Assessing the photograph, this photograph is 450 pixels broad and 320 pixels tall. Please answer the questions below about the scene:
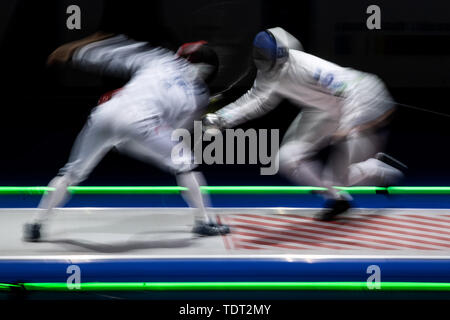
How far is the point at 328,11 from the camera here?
5047 millimetres

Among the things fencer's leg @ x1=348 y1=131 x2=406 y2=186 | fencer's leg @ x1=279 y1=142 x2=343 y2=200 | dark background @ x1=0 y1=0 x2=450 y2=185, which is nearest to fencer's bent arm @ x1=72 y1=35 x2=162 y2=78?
fencer's leg @ x1=279 y1=142 x2=343 y2=200

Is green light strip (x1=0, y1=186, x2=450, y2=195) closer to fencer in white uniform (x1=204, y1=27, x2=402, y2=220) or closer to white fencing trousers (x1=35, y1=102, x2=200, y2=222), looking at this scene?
fencer in white uniform (x1=204, y1=27, x2=402, y2=220)

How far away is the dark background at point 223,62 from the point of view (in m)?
5.04

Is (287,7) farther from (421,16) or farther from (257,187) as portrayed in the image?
(257,187)

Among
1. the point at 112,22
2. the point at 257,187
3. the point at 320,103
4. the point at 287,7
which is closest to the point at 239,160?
the point at 257,187

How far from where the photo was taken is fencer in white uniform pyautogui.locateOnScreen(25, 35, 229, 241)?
3285 mm

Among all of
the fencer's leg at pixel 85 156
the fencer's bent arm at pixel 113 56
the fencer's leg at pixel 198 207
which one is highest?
the fencer's bent arm at pixel 113 56

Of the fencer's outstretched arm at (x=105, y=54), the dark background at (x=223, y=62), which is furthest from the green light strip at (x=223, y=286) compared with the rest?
the dark background at (x=223, y=62)

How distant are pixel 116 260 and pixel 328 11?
2788 millimetres

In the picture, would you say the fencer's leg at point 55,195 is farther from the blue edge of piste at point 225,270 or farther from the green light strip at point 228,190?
the green light strip at point 228,190

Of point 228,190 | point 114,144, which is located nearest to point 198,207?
point 114,144

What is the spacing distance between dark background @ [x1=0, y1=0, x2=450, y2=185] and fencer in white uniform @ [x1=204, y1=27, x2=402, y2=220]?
131 cm

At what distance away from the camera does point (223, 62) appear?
17.4 ft

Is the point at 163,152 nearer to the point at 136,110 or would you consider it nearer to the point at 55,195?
the point at 136,110
